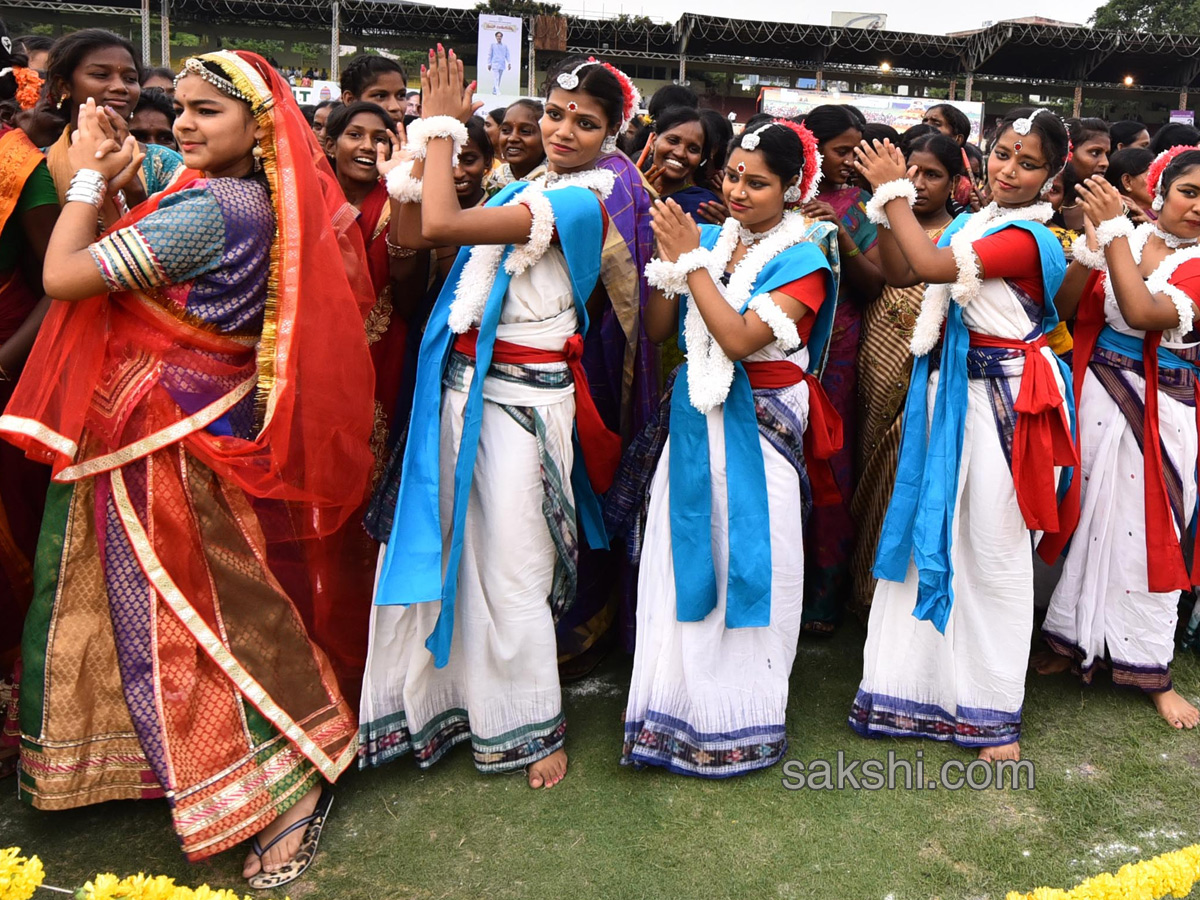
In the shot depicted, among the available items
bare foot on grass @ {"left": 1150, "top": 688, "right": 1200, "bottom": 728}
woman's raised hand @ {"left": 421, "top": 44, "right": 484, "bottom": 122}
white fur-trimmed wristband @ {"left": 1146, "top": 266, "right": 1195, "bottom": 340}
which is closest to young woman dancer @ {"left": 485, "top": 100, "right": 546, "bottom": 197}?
woman's raised hand @ {"left": 421, "top": 44, "right": 484, "bottom": 122}

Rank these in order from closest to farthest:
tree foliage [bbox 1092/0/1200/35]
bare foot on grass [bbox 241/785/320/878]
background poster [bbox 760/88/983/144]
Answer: bare foot on grass [bbox 241/785/320/878]
background poster [bbox 760/88/983/144]
tree foliage [bbox 1092/0/1200/35]

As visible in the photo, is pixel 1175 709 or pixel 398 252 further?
pixel 1175 709

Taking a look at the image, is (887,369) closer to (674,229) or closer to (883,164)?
(883,164)

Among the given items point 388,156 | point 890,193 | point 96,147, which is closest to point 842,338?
point 890,193

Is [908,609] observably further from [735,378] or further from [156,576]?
[156,576]

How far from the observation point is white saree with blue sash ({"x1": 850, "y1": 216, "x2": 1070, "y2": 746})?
9.93 ft

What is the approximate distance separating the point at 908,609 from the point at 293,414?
81.3 inches

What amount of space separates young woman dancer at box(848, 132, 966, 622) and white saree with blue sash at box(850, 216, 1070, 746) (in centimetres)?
47

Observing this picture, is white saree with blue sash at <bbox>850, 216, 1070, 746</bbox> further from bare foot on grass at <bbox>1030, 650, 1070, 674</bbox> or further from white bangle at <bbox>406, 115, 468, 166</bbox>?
white bangle at <bbox>406, 115, 468, 166</bbox>

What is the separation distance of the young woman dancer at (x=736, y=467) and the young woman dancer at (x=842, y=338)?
2.21ft

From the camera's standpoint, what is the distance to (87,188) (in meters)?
2.38

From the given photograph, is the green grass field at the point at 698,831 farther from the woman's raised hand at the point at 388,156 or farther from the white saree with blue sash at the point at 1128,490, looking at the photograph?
the woman's raised hand at the point at 388,156

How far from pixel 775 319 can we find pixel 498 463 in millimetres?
924

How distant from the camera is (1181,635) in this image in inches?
157
